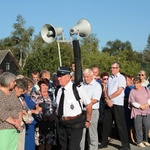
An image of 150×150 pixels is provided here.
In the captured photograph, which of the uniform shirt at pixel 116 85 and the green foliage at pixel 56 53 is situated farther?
the green foliage at pixel 56 53

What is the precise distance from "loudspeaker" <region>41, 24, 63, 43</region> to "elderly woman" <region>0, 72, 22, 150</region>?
3494mm

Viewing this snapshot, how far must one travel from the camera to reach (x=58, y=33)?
29.6ft

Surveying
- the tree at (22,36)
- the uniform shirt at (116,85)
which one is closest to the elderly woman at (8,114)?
→ the uniform shirt at (116,85)

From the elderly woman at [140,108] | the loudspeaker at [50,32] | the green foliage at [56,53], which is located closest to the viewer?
the loudspeaker at [50,32]

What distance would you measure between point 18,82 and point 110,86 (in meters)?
2.96

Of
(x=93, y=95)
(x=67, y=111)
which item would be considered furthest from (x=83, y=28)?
(x=67, y=111)

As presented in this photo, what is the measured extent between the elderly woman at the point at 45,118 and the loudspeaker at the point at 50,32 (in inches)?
77.0

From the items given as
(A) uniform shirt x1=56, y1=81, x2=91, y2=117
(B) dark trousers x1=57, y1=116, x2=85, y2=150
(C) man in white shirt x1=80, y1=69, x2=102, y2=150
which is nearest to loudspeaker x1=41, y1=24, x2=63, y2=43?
(C) man in white shirt x1=80, y1=69, x2=102, y2=150

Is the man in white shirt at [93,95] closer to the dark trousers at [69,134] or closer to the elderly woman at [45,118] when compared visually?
the elderly woman at [45,118]

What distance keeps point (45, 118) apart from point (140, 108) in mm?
3100

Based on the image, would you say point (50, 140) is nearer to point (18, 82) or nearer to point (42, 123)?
point (42, 123)

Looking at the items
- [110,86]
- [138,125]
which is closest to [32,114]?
[110,86]

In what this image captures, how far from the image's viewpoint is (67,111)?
6.25 meters

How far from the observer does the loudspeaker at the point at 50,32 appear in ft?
29.7
